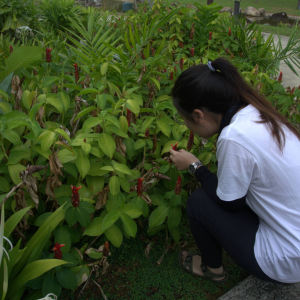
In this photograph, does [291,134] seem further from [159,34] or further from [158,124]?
[159,34]

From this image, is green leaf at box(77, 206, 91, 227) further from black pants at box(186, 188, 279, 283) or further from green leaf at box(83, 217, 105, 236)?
black pants at box(186, 188, 279, 283)

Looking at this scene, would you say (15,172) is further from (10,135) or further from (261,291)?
(261,291)

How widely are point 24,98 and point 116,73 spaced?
726mm

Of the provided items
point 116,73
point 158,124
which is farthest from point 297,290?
point 116,73

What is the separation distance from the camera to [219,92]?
1.43 meters

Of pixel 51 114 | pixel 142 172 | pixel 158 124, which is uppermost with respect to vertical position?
pixel 158 124

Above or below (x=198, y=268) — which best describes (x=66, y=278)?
above

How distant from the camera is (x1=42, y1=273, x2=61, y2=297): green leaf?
1331mm

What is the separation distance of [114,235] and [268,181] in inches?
31.2

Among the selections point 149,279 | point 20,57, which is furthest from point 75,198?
point 20,57

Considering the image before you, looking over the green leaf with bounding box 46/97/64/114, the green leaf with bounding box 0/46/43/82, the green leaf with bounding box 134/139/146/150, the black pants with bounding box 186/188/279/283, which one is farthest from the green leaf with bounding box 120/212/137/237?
the green leaf with bounding box 0/46/43/82

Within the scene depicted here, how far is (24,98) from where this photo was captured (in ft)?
5.53

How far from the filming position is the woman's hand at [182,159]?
5.59ft

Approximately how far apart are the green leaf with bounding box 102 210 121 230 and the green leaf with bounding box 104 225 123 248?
125 mm
